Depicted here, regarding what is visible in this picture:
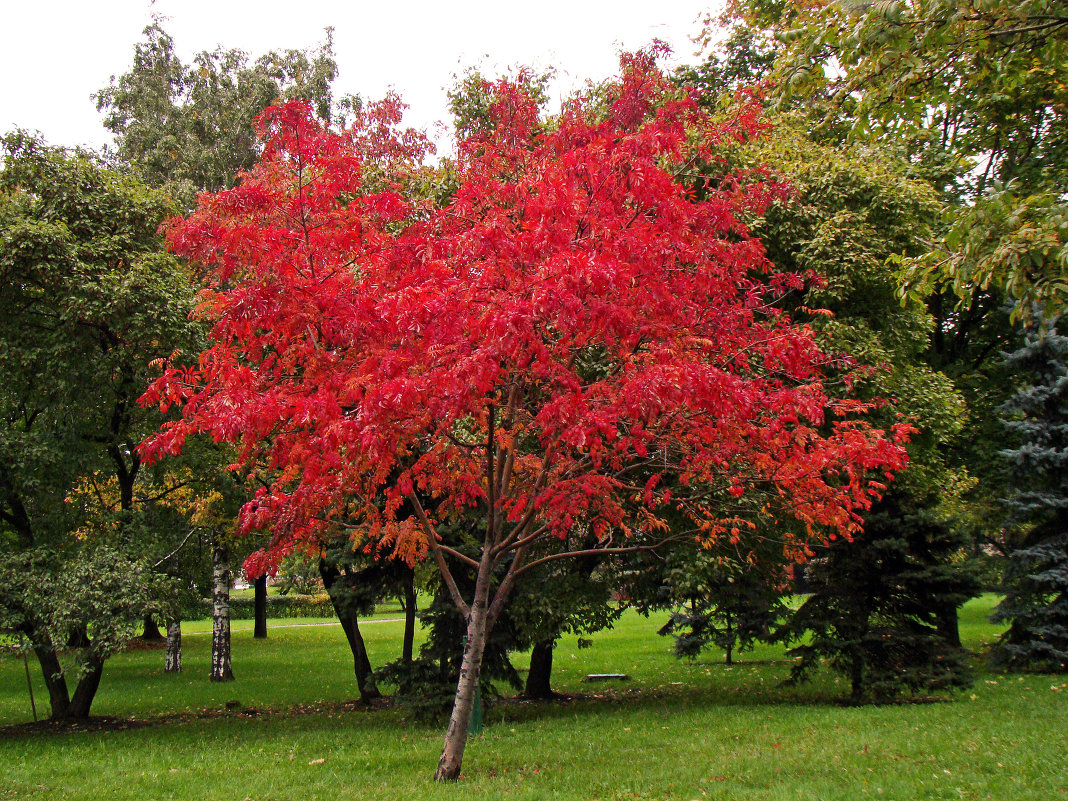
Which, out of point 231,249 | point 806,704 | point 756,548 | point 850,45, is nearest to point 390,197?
point 231,249

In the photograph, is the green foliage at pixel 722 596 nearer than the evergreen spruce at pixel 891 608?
Yes

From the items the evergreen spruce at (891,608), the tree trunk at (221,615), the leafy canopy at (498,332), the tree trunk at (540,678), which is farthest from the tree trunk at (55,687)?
the evergreen spruce at (891,608)

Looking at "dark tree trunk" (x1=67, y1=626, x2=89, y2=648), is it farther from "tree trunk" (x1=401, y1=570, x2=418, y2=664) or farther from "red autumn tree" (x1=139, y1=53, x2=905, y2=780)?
"red autumn tree" (x1=139, y1=53, x2=905, y2=780)

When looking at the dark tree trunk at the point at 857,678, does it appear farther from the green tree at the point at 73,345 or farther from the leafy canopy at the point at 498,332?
the green tree at the point at 73,345

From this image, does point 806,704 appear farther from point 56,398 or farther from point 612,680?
point 56,398

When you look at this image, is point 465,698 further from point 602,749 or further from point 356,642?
point 356,642

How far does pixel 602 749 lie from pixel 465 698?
237 centimetres

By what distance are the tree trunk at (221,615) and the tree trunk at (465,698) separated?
10.2m

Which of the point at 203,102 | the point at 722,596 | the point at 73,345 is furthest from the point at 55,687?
the point at 203,102

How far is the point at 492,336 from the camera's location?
17.9 feet

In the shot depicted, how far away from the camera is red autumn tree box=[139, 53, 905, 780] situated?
5719 millimetres

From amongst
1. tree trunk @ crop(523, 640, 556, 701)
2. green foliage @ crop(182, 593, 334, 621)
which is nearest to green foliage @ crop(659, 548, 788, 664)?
tree trunk @ crop(523, 640, 556, 701)

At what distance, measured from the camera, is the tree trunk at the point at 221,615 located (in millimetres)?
16391

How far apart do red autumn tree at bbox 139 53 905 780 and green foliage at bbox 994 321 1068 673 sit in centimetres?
860
